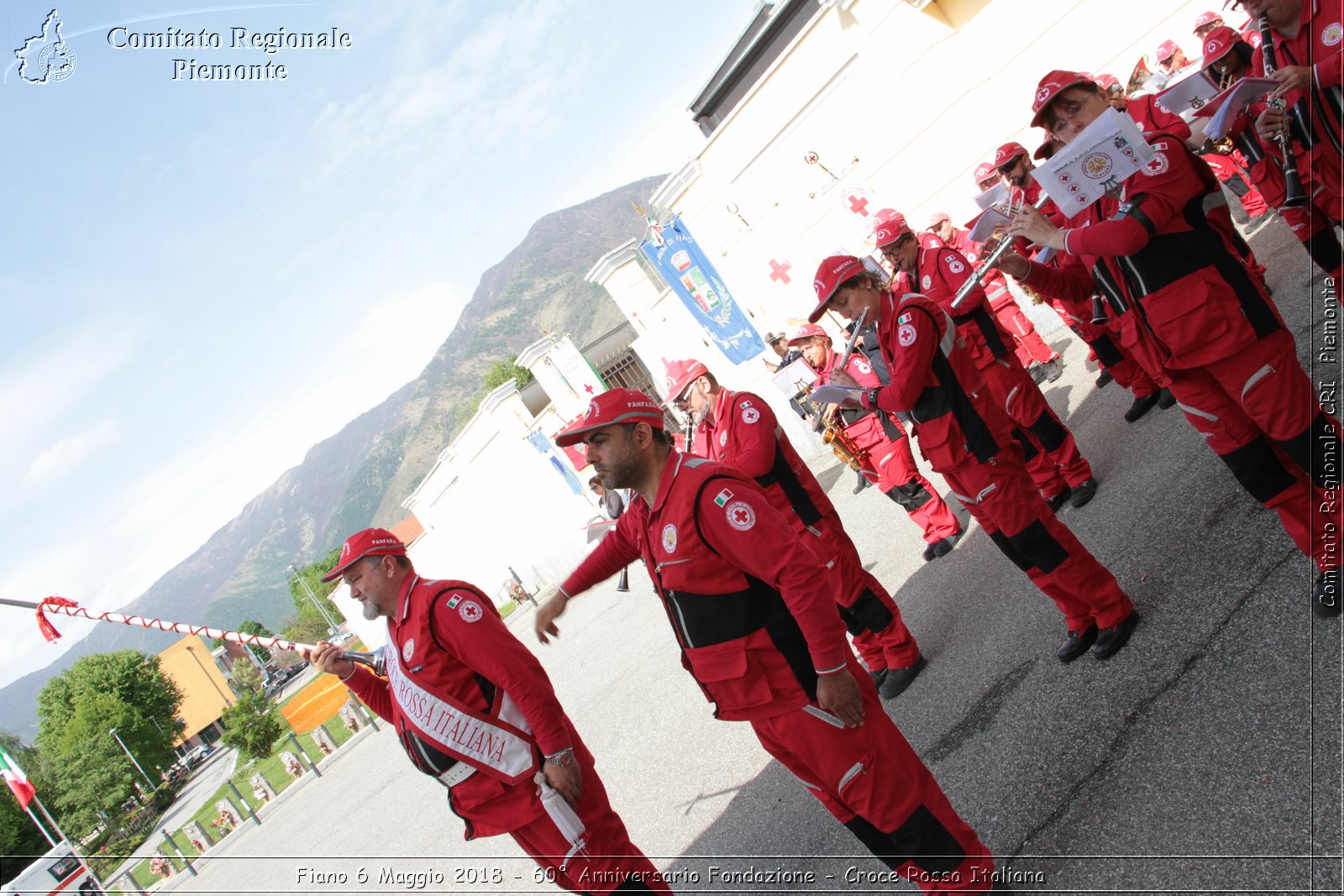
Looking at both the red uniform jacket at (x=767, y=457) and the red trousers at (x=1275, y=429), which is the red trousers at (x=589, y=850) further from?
the red trousers at (x=1275, y=429)

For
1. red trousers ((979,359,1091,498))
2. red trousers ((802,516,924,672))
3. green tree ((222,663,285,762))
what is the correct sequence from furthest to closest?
green tree ((222,663,285,762)), red trousers ((979,359,1091,498)), red trousers ((802,516,924,672))

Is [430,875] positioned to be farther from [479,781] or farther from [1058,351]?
[1058,351]

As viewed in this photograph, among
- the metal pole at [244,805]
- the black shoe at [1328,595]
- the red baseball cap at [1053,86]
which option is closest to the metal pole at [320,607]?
the metal pole at [244,805]

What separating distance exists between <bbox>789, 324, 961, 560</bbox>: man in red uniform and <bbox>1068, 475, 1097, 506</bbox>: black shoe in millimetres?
1232

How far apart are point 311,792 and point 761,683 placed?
626 inches

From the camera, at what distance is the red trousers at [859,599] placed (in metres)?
4.84

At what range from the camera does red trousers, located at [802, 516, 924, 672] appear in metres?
4.84

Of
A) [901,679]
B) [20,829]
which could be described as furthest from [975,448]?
[20,829]

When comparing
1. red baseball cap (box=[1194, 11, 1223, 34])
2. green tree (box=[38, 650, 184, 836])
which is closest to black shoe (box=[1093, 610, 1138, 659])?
red baseball cap (box=[1194, 11, 1223, 34])

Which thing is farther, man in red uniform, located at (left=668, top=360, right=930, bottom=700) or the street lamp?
the street lamp

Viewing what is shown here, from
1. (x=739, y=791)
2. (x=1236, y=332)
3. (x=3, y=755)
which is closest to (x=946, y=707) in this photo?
(x=739, y=791)

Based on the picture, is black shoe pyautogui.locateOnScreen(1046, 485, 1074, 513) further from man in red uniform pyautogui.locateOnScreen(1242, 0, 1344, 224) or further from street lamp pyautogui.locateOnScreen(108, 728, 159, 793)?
street lamp pyautogui.locateOnScreen(108, 728, 159, 793)

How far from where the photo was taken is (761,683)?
289cm

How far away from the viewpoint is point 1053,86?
3586mm
